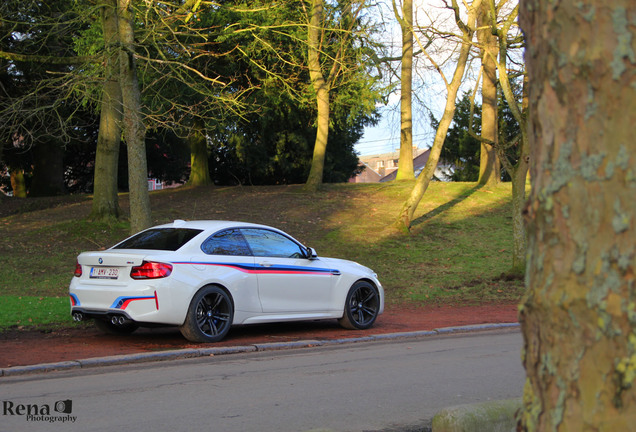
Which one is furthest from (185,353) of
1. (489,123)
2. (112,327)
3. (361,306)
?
(489,123)

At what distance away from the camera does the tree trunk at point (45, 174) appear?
33.6 m

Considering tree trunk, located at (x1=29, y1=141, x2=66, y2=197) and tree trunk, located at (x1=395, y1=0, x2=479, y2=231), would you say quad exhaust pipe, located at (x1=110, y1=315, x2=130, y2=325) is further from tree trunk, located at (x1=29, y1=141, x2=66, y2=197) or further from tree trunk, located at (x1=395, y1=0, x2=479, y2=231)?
tree trunk, located at (x1=29, y1=141, x2=66, y2=197)

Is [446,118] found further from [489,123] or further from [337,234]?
[489,123]

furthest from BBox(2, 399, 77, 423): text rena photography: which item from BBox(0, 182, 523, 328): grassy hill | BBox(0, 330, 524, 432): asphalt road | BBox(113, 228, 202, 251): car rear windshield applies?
BBox(0, 182, 523, 328): grassy hill

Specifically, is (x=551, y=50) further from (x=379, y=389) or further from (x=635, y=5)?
(x=379, y=389)

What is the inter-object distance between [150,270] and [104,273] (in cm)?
74

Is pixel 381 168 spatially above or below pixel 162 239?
above

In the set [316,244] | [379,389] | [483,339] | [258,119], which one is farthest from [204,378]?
[258,119]

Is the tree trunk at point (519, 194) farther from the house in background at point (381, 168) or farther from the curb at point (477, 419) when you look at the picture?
the house in background at point (381, 168)

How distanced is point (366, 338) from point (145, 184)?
7.35 metres

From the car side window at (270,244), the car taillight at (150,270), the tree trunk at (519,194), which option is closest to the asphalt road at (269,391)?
the car taillight at (150,270)

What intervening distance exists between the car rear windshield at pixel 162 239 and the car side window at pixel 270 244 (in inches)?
33.8

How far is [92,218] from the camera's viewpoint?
71.7ft

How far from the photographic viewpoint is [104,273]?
9414 millimetres
